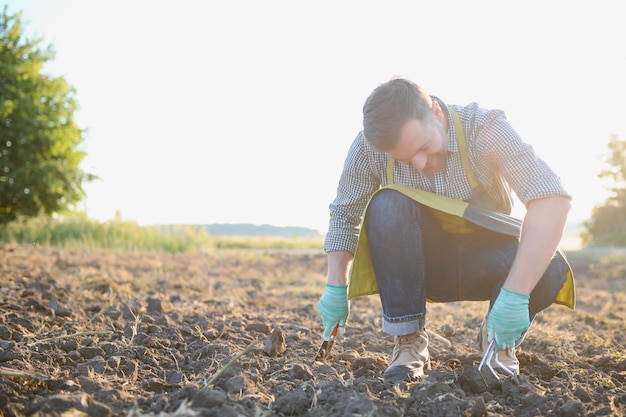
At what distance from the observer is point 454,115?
2.25m

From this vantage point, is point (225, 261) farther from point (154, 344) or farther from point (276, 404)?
point (276, 404)

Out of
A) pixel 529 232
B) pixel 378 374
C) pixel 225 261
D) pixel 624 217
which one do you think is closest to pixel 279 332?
pixel 378 374

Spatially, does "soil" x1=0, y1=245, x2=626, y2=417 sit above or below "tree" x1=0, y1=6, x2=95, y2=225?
below

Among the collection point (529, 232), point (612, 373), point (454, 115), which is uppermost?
point (454, 115)

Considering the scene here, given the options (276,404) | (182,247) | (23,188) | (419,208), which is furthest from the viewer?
(23,188)

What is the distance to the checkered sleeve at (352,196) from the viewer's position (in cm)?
242

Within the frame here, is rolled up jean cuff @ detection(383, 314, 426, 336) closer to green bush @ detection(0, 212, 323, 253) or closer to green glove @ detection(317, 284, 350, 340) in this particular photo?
green glove @ detection(317, 284, 350, 340)

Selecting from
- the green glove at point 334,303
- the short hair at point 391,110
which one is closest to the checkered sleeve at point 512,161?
the short hair at point 391,110

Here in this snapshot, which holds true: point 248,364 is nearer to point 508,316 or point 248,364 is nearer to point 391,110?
point 508,316

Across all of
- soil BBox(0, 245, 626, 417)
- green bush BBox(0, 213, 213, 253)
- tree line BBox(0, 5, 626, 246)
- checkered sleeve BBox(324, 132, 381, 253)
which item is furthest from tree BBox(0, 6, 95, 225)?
checkered sleeve BBox(324, 132, 381, 253)

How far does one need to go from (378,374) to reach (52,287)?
8.38 feet

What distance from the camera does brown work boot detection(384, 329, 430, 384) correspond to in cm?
207

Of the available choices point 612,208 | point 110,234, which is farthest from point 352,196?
point 612,208

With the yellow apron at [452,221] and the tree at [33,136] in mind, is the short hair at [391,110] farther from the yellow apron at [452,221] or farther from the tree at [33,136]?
the tree at [33,136]
